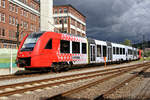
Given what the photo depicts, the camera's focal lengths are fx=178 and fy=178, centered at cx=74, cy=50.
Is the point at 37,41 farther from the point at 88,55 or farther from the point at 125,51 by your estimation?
the point at 125,51

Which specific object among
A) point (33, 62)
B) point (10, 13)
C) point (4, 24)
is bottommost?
point (33, 62)

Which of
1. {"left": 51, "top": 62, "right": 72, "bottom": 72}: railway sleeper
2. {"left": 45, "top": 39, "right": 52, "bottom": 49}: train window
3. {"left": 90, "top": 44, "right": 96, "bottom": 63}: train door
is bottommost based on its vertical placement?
{"left": 51, "top": 62, "right": 72, "bottom": 72}: railway sleeper

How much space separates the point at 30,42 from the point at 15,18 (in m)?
34.7

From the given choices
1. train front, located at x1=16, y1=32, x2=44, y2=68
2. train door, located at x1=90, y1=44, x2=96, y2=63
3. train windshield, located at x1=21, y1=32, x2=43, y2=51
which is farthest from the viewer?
train door, located at x1=90, y1=44, x2=96, y2=63

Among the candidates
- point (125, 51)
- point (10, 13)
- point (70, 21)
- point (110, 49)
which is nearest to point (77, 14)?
point (70, 21)

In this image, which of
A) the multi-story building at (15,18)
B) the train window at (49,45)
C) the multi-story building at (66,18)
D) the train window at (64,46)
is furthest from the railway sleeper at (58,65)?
the multi-story building at (66,18)

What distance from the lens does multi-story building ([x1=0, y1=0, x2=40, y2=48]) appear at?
41031 mm

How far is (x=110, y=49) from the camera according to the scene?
78.9 feet

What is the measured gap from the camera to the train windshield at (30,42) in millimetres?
13038

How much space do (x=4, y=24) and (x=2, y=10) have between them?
3.19 m

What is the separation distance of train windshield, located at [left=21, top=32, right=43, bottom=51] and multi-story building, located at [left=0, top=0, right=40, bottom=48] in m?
25.5

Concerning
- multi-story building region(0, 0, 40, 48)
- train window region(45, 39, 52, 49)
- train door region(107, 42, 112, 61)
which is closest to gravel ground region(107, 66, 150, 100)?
train window region(45, 39, 52, 49)

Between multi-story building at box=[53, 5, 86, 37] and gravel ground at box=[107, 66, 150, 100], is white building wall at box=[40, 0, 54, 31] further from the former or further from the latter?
gravel ground at box=[107, 66, 150, 100]

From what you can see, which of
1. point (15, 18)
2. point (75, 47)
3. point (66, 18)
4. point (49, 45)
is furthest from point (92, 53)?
point (66, 18)
